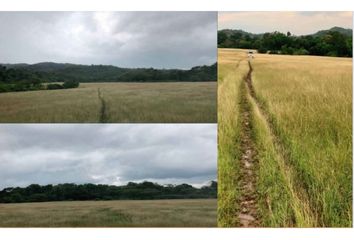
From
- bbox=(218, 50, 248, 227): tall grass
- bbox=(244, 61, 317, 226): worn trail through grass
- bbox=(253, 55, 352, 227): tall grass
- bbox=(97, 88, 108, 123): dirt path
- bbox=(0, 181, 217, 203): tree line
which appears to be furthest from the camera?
bbox=(97, 88, 108, 123): dirt path

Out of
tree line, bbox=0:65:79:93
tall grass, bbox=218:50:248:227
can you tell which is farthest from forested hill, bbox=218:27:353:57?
tree line, bbox=0:65:79:93

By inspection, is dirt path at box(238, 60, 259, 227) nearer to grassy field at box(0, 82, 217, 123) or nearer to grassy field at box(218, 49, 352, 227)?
grassy field at box(218, 49, 352, 227)

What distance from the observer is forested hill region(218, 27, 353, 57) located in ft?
31.8

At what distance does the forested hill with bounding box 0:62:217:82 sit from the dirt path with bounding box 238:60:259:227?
31.9 inches

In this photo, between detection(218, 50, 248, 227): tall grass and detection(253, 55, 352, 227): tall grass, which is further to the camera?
detection(218, 50, 248, 227): tall grass

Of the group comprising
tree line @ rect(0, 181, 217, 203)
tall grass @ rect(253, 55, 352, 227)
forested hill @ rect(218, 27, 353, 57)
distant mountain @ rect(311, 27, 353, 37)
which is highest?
Answer: distant mountain @ rect(311, 27, 353, 37)

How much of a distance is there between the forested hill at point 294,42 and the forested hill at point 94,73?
537 mm

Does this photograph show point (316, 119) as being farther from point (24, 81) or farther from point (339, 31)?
point (24, 81)

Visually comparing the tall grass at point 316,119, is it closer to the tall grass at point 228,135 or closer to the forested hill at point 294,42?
the forested hill at point 294,42

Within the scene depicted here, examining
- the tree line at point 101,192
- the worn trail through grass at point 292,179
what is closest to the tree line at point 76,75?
the worn trail through grass at point 292,179

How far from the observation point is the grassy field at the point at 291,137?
30.3 feet

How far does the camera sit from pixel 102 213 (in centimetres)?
955

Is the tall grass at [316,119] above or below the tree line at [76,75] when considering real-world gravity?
below
